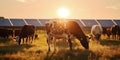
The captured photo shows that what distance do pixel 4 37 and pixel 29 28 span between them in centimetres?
713

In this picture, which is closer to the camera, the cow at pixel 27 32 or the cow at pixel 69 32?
the cow at pixel 69 32

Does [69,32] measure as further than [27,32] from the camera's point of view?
No

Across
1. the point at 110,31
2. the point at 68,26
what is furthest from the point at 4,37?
the point at 68,26

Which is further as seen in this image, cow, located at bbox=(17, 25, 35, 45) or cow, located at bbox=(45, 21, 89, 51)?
cow, located at bbox=(17, 25, 35, 45)

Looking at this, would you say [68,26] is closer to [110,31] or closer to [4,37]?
[4,37]

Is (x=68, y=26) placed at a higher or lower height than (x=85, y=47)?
higher

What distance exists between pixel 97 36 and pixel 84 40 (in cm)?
1420

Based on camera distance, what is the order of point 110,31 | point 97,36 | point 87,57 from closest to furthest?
point 87,57 < point 97,36 < point 110,31

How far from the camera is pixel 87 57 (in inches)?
737

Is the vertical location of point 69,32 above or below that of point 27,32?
above

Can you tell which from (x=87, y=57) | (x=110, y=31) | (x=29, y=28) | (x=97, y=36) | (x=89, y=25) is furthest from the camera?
(x=89, y=25)

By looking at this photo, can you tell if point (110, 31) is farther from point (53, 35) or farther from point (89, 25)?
point (89, 25)

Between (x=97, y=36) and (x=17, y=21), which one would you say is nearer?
(x=97, y=36)

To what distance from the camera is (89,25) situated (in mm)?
71000
